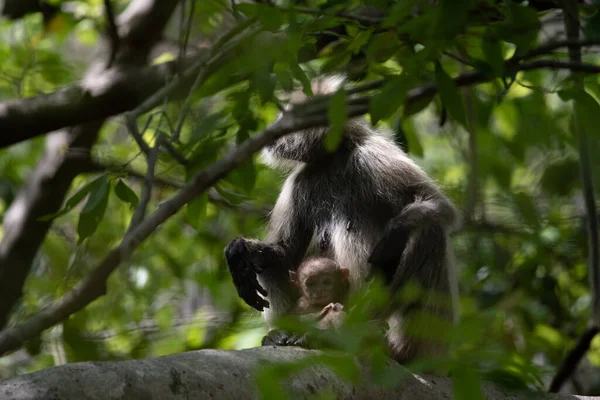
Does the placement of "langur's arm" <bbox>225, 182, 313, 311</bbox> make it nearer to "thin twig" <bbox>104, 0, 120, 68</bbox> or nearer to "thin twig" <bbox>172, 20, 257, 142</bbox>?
"thin twig" <bbox>172, 20, 257, 142</bbox>

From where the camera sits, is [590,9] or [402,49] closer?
[402,49]

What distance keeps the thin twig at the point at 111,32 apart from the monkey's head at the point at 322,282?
1861 millimetres

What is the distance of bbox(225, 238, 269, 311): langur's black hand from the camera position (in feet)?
14.8

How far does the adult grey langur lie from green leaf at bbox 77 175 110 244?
1.04m

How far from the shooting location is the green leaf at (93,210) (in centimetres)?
363

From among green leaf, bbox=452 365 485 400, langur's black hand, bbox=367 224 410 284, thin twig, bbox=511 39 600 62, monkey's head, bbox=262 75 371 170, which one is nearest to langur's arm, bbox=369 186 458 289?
langur's black hand, bbox=367 224 410 284

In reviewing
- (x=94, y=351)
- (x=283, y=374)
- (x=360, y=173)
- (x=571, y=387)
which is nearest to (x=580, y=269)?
(x=571, y=387)

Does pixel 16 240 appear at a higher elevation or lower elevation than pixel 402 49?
lower

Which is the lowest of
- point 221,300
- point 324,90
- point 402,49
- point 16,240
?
point 221,300

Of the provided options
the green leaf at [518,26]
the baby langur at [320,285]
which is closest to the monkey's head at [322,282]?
the baby langur at [320,285]

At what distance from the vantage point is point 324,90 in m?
5.11

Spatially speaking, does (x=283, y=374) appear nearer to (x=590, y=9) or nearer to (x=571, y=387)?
(x=590, y=9)

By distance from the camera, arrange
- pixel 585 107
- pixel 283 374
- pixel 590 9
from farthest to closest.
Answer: pixel 590 9 < pixel 585 107 < pixel 283 374

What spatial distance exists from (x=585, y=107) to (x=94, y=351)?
82.1 inches
